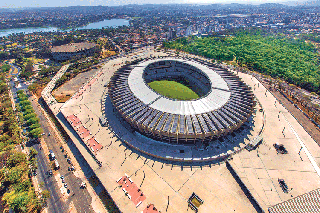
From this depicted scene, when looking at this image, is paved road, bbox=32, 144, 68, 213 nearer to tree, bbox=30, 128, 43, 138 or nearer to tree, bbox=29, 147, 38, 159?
tree, bbox=29, 147, 38, 159

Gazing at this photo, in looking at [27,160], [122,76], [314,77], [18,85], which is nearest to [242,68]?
[314,77]

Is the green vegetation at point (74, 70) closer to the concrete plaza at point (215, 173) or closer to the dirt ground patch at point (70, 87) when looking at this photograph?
the dirt ground patch at point (70, 87)

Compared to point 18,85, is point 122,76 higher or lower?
higher

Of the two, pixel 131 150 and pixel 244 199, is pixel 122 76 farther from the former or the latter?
pixel 244 199

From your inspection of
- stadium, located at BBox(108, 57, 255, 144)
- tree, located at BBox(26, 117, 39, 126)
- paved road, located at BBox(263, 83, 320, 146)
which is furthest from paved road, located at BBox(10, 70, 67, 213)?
paved road, located at BBox(263, 83, 320, 146)

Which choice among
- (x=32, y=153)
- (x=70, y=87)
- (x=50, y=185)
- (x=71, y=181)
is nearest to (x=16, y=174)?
(x=32, y=153)

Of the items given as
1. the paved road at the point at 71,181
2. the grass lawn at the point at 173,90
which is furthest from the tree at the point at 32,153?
the grass lawn at the point at 173,90

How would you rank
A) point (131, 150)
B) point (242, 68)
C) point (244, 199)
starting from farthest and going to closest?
point (242, 68) → point (131, 150) → point (244, 199)
